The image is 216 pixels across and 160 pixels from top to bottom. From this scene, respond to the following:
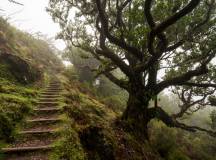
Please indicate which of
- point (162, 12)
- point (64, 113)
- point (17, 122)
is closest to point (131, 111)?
point (64, 113)

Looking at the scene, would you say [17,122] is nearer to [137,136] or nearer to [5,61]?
[137,136]

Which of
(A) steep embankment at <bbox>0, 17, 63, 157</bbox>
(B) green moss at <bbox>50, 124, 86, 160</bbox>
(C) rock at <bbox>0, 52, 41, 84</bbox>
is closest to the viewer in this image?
(B) green moss at <bbox>50, 124, 86, 160</bbox>

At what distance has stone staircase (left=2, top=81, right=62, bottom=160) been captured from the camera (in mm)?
5895

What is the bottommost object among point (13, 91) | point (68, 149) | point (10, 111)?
point (68, 149)

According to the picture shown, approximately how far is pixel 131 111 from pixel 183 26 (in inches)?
186

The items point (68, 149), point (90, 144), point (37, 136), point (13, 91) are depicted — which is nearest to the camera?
point (68, 149)

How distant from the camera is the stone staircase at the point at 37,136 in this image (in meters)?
5.89

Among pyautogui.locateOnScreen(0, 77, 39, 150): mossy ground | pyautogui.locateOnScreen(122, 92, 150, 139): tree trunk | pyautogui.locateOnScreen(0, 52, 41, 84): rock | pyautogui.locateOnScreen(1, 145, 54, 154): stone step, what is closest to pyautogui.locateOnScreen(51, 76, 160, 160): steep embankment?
pyautogui.locateOnScreen(1, 145, 54, 154): stone step

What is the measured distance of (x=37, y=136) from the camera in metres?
6.92

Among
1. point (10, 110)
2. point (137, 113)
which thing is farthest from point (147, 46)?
point (10, 110)

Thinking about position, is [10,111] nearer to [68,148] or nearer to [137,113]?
[68,148]

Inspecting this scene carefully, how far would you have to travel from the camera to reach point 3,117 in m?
7.27

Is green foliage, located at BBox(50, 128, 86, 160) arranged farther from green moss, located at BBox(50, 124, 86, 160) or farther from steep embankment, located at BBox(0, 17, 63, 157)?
steep embankment, located at BBox(0, 17, 63, 157)

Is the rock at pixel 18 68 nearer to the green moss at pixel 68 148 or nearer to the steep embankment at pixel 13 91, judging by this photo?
the steep embankment at pixel 13 91
